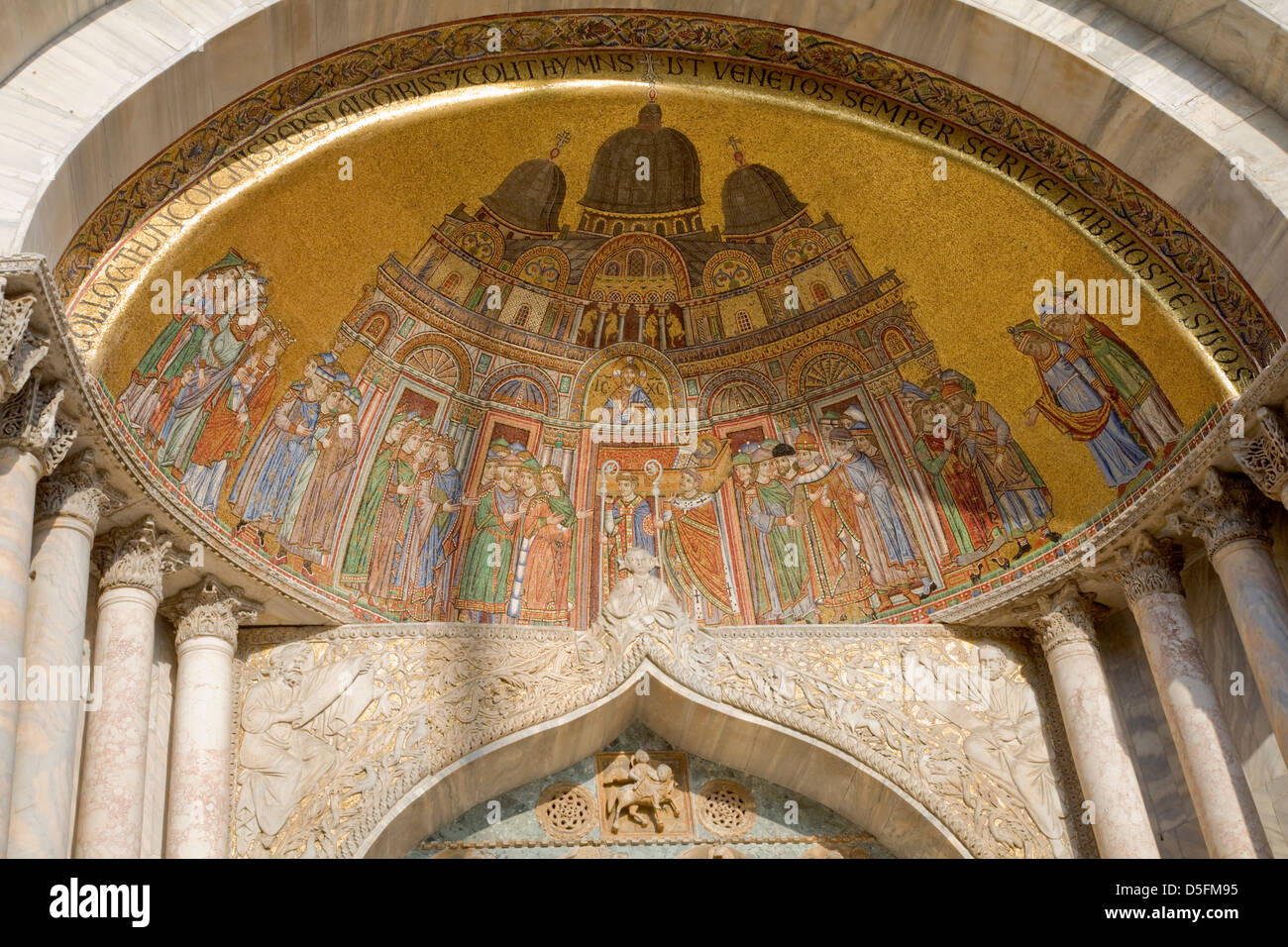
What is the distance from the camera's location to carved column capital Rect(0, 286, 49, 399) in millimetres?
6562

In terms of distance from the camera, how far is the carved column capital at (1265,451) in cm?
791

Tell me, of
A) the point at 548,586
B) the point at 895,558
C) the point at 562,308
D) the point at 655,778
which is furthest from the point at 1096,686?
the point at 562,308

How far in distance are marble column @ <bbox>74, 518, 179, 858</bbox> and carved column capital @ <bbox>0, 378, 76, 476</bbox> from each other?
1.13 meters

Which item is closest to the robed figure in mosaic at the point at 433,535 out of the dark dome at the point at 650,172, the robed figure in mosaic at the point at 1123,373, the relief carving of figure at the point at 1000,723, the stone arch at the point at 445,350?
the stone arch at the point at 445,350

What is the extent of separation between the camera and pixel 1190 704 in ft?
28.3

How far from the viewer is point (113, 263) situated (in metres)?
7.95

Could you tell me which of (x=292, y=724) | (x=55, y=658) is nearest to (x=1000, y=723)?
(x=292, y=724)

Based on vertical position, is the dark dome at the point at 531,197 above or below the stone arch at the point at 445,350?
above

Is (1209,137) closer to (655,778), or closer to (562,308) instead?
(562,308)

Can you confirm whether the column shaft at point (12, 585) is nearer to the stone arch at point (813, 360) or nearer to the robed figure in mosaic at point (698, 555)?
the robed figure in mosaic at point (698, 555)

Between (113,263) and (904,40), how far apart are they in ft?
16.6

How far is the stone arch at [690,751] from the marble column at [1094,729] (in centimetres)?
93

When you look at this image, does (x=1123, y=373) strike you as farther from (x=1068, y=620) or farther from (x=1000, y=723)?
(x=1000, y=723)
